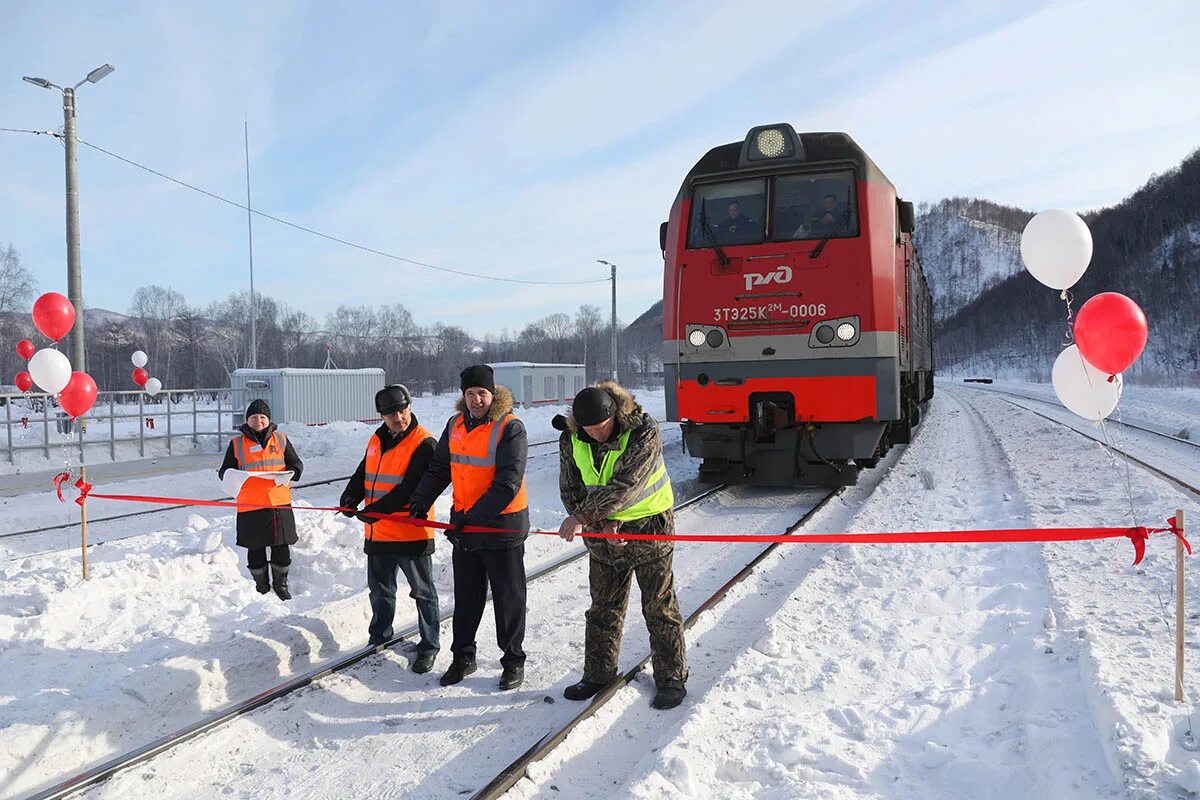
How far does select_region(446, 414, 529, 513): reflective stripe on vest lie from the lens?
4.34 meters

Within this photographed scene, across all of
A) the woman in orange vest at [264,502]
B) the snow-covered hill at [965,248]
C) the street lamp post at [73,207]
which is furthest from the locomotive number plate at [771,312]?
the snow-covered hill at [965,248]

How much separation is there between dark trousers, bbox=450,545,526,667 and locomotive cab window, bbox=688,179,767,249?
5.42 m

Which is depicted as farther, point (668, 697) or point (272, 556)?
point (272, 556)

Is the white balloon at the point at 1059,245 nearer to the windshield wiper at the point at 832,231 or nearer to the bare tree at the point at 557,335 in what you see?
the windshield wiper at the point at 832,231

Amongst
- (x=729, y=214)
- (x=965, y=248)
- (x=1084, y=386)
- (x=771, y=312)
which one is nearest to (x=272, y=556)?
(x=771, y=312)

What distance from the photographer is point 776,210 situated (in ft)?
28.3

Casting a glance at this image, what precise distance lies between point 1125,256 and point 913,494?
280 ft

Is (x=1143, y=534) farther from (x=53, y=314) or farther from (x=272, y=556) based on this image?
(x=53, y=314)

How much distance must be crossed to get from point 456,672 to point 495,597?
47 centimetres

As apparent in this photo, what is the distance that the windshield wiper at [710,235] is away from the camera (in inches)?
340

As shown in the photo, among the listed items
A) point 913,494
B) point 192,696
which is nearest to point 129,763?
point 192,696

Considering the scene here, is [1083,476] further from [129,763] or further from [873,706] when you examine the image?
[129,763]

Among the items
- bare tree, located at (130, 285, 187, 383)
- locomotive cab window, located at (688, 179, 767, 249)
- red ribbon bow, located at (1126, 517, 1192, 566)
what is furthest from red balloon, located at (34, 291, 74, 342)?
bare tree, located at (130, 285, 187, 383)

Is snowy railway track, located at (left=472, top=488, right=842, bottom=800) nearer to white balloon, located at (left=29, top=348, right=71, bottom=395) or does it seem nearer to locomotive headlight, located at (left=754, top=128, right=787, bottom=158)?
locomotive headlight, located at (left=754, top=128, right=787, bottom=158)
